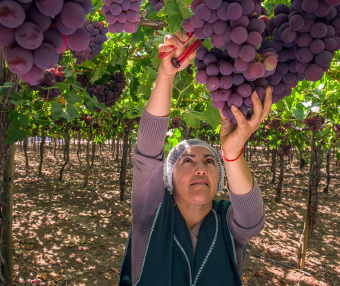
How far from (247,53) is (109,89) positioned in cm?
256

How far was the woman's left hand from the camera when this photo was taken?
3.26ft

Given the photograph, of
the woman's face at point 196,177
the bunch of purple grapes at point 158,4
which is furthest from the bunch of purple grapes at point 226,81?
the woman's face at point 196,177

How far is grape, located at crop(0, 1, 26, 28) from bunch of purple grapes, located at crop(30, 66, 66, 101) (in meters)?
2.42

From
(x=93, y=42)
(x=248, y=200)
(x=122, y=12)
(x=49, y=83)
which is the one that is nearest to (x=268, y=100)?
(x=248, y=200)

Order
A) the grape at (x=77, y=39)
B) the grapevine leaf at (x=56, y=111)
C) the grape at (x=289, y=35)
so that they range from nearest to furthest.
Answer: the grape at (x=77, y=39)
the grape at (x=289, y=35)
the grapevine leaf at (x=56, y=111)

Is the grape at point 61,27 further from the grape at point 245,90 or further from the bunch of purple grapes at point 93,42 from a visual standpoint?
the bunch of purple grapes at point 93,42

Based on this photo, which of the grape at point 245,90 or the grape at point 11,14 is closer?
the grape at point 11,14

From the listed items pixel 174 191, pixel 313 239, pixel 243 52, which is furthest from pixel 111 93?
pixel 313 239

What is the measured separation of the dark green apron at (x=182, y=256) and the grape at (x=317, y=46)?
138 cm

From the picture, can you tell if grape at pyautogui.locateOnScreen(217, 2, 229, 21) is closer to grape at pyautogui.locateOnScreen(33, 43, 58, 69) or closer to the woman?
grape at pyautogui.locateOnScreen(33, 43, 58, 69)

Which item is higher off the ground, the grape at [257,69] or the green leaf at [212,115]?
the grape at [257,69]

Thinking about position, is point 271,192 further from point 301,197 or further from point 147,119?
point 147,119

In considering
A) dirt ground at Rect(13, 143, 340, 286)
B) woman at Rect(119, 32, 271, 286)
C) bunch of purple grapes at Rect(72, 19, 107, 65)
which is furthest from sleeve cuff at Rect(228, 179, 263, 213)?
dirt ground at Rect(13, 143, 340, 286)

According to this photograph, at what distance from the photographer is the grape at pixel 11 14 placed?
18.4 inches
